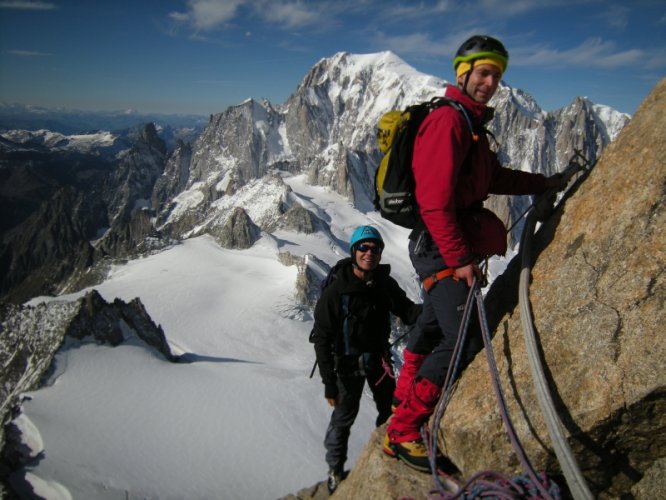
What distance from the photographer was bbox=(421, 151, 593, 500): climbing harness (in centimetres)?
322

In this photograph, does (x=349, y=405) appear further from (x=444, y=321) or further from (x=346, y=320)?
(x=444, y=321)

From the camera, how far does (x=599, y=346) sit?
3.93m

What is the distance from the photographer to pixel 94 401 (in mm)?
25000

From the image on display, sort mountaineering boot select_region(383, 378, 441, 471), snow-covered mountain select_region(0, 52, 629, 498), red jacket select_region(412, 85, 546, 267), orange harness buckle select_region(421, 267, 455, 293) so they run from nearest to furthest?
red jacket select_region(412, 85, 546, 267) < orange harness buckle select_region(421, 267, 455, 293) < mountaineering boot select_region(383, 378, 441, 471) < snow-covered mountain select_region(0, 52, 629, 498)

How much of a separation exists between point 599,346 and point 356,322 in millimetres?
3153

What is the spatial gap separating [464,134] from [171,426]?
25052mm

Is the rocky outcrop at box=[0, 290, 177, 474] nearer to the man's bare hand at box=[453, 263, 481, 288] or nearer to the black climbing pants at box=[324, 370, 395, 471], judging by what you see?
the black climbing pants at box=[324, 370, 395, 471]

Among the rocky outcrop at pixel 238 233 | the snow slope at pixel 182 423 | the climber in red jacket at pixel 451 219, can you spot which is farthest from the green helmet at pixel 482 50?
the rocky outcrop at pixel 238 233

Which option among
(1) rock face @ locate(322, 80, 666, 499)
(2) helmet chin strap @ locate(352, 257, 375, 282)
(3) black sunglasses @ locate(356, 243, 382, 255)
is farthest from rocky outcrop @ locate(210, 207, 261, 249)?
(1) rock face @ locate(322, 80, 666, 499)

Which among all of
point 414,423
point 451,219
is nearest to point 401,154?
point 451,219

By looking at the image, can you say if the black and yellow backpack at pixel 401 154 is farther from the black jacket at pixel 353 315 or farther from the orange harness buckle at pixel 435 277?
the black jacket at pixel 353 315

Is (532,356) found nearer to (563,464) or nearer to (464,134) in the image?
(563,464)

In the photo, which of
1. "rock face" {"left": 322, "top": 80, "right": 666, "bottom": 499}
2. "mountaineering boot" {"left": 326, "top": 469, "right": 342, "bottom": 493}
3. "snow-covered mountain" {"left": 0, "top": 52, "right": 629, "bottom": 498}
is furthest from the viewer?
"snow-covered mountain" {"left": 0, "top": 52, "right": 629, "bottom": 498}

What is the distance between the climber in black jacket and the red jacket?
5.66ft
